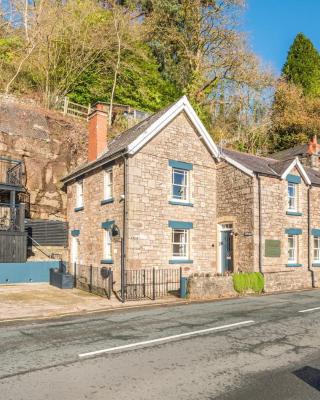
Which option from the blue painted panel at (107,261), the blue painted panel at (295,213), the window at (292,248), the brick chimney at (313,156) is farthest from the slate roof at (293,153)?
the blue painted panel at (107,261)

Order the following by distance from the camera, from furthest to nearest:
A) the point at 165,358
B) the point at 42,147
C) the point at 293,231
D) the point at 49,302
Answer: the point at 42,147 < the point at 293,231 < the point at 49,302 < the point at 165,358

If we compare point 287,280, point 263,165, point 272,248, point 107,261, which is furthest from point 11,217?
point 287,280

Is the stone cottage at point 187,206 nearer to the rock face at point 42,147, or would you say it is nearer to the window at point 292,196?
the window at point 292,196

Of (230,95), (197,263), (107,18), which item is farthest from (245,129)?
(197,263)

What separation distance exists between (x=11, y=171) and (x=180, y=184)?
10.6m

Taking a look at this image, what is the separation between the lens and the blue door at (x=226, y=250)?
23062 millimetres

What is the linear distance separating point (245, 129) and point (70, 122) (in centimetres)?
2323

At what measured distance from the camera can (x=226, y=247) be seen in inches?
917

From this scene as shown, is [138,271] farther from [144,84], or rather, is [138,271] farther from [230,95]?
[230,95]

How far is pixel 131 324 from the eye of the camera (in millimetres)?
11289

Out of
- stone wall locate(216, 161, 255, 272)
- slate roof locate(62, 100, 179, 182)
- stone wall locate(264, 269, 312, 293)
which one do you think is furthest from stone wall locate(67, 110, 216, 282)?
stone wall locate(264, 269, 312, 293)

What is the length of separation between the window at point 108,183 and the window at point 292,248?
434 inches

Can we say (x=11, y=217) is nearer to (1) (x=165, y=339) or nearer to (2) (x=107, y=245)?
(2) (x=107, y=245)

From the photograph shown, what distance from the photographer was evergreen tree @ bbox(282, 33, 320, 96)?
5200 centimetres
